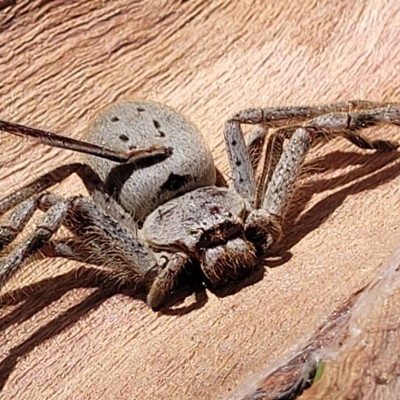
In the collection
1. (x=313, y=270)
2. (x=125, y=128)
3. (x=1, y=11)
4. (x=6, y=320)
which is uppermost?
(x=1, y=11)

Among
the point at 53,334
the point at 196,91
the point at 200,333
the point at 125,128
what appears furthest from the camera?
the point at 196,91

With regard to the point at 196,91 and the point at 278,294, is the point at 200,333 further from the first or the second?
the point at 196,91

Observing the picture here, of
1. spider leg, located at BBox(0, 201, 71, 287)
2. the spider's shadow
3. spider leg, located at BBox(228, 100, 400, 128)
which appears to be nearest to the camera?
spider leg, located at BBox(0, 201, 71, 287)

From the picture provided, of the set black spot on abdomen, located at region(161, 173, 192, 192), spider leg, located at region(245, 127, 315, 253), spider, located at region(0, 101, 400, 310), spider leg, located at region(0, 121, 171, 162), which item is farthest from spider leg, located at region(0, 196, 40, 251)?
spider leg, located at region(245, 127, 315, 253)

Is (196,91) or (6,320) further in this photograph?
(196,91)

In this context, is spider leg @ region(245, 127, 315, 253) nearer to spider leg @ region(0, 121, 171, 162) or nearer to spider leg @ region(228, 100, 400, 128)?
spider leg @ region(228, 100, 400, 128)

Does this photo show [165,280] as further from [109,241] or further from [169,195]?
[169,195]

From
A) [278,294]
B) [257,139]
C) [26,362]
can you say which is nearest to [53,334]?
[26,362]
